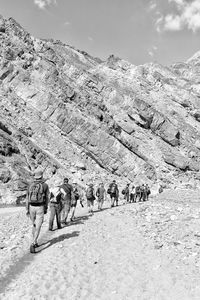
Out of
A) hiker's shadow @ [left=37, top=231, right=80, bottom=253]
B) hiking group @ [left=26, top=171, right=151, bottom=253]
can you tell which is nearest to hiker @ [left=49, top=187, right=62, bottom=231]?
hiking group @ [left=26, top=171, right=151, bottom=253]

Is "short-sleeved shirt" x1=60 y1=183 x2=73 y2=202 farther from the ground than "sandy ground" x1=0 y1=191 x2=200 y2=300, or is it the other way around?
"short-sleeved shirt" x1=60 y1=183 x2=73 y2=202

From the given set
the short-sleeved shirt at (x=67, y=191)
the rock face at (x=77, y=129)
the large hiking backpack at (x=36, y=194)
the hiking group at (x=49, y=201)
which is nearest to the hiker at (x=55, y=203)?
the hiking group at (x=49, y=201)

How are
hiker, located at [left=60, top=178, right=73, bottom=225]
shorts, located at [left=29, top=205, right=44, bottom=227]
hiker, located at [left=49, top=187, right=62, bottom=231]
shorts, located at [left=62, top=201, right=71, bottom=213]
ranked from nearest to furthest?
shorts, located at [left=29, top=205, right=44, bottom=227]
hiker, located at [left=49, top=187, right=62, bottom=231]
hiker, located at [left=60, top=178, right=73, bottom=225]
shorts, located at [left=62, top=201, right=71, bottom=213]

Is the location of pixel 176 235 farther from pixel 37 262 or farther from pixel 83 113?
pixel 83 113

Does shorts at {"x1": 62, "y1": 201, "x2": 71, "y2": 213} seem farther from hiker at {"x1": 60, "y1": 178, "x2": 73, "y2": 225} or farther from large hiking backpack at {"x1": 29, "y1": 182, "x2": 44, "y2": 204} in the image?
large hiking backpack at {"x1": 29, "y1": 182, "x2": 44, "y2": 204}

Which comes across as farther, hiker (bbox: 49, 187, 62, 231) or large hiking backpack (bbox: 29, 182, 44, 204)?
hiker (bbox: 49, 187, 62, 231)

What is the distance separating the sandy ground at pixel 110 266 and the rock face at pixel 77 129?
59.8 feet

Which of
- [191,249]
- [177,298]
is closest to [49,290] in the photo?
[177,298]

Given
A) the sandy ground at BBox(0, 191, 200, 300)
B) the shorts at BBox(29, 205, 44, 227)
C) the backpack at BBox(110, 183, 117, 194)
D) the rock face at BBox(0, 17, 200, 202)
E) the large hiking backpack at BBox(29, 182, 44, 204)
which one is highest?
the rock face at BBox(0, 17, 200, 202)

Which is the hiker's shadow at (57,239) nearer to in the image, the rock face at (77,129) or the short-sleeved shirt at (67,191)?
the short-sleeved shirt at (67,191)

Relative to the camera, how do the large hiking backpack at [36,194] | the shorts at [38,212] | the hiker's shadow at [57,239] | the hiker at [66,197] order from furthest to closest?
the hiker at [66,197], the hiker's shadow at [57,239], the shorts at [38,212], the large hiking backpack at [36,194]

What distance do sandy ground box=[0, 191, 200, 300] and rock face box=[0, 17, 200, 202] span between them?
18221 mm

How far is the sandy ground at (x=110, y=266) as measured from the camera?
820 cm

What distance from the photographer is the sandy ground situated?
8.20m
